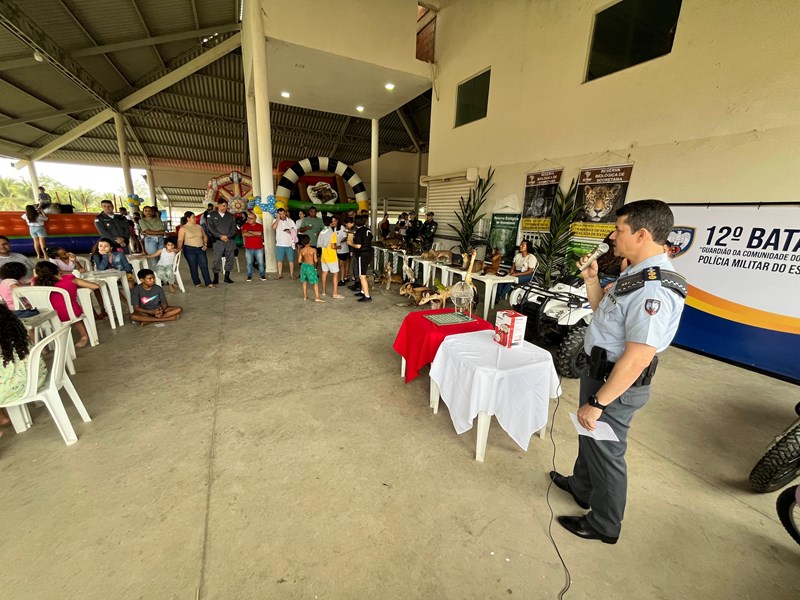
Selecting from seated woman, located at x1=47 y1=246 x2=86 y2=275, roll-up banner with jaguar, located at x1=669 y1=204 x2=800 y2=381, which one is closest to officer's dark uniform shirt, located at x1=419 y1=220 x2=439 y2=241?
roll-up banner with jaguar, located at x1=669 y1=204 x2=800 y2=381

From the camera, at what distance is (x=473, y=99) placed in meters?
7.00

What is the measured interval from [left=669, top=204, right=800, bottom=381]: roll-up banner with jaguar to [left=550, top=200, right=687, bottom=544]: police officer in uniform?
334 centimetres

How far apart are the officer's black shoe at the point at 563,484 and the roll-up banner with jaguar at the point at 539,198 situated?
466cm

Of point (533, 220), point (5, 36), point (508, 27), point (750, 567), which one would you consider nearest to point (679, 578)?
point (750, 567)

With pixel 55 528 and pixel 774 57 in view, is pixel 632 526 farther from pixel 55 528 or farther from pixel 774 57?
pixel 774 57

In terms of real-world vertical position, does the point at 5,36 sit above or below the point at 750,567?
above

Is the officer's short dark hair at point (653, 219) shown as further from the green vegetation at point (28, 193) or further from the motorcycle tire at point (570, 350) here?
the green vegetation at point (28, 193)

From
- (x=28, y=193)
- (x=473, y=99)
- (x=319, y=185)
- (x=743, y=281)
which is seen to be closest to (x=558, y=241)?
(x=743, y=281)

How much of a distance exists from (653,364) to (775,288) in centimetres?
346

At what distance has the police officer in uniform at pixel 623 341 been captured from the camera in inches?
47.2

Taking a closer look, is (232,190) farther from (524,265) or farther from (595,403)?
(595,403)

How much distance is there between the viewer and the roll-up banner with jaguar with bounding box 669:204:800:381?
320cm

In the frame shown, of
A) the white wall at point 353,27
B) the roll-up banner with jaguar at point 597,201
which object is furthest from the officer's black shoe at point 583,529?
the white wall at point 353,27

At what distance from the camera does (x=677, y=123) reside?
12.6ft
